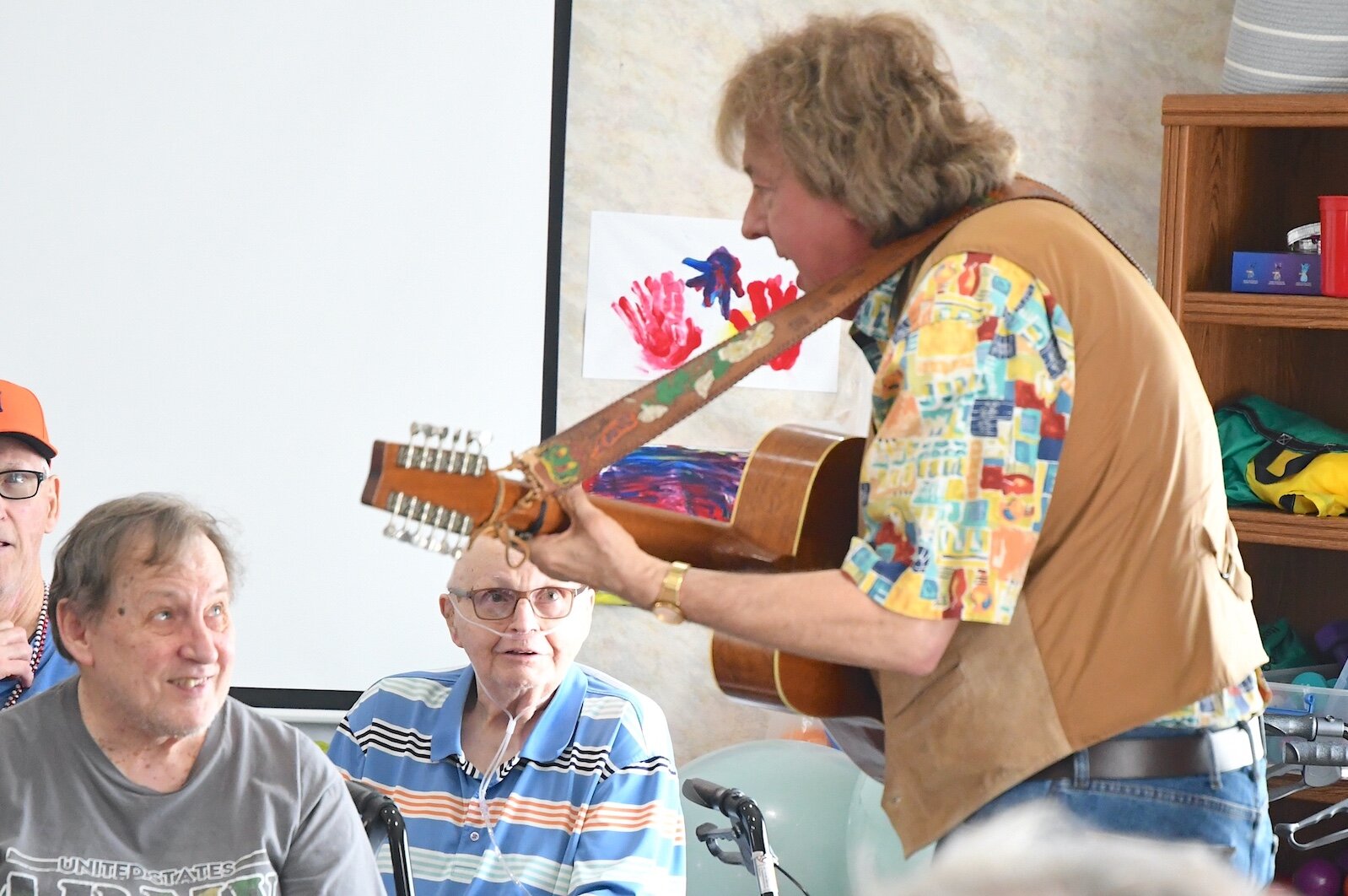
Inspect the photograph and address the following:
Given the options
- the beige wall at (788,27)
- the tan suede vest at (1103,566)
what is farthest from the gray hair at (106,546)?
the beige wall at (788,27)

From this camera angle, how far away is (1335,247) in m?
3.04

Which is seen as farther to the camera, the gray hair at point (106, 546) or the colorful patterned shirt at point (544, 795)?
the colorful patterned shirt at point (544, 795)

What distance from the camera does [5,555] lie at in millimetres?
2592

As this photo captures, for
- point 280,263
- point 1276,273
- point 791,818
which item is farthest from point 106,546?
→ point 1276,273

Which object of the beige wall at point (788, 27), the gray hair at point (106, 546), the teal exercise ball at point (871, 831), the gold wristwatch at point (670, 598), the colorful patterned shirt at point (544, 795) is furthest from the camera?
the beige wall at point (788, 27)

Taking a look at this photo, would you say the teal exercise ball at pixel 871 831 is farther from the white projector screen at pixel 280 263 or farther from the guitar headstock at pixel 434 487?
the guitar headstock at pixel 434 487

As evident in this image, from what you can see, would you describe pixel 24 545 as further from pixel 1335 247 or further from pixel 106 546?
pixel 1335 247

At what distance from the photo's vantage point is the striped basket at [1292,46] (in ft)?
10.0

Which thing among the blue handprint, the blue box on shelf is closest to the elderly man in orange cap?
the blue handprint

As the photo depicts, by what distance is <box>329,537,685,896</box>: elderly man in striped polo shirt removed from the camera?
231 centimetres

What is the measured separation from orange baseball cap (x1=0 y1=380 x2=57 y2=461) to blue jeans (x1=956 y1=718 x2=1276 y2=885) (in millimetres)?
1866

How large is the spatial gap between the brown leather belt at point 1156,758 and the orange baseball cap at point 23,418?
1911mm

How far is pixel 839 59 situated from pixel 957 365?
367 mm

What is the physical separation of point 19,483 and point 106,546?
0.71m
